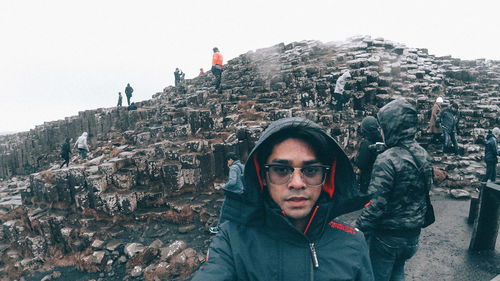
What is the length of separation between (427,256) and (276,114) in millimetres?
8152

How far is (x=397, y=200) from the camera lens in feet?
10.3

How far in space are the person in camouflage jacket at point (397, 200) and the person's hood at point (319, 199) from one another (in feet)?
4.15

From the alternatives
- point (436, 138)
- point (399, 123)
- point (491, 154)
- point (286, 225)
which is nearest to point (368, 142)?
point (399, 123)

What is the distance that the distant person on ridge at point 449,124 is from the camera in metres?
11.5

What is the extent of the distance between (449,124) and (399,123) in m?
11.3

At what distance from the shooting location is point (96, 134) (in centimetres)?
2462

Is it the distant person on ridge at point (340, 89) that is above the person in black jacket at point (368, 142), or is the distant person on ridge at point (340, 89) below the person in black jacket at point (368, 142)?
above

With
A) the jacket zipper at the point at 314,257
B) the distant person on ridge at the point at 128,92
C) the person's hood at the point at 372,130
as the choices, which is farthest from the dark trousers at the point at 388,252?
the distant person on ridge at the point at 128,92

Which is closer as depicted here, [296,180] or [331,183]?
[296,180]

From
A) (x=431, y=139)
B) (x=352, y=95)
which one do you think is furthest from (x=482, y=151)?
(x=352, y=95)

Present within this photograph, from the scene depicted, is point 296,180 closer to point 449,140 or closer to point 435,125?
point 449,140

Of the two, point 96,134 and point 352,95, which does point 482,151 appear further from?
point 96,134

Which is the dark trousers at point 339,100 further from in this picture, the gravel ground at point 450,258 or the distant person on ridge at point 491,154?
the gravel ground at point 450,258

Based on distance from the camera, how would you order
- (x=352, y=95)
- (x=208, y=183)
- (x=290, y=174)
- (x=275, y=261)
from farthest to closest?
(x=352, y=95)
(x=208, y=183)
(x=290, y=174)
(x=275, y=261)
